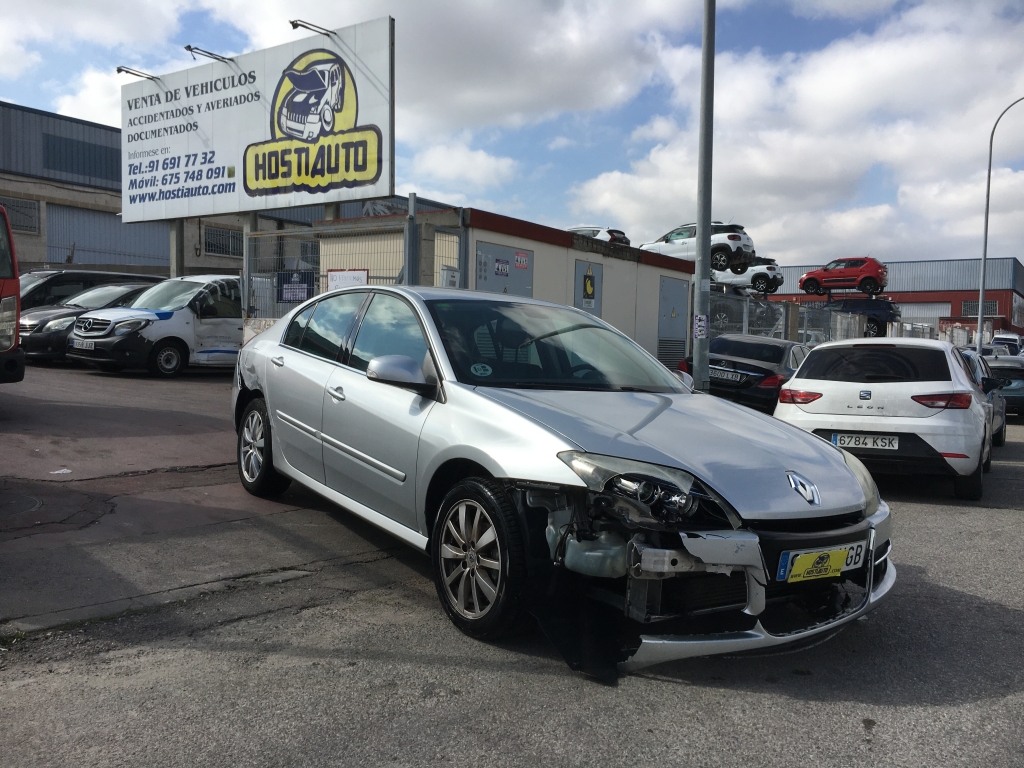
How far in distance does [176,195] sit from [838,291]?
987 inches

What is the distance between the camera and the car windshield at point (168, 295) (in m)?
14.5

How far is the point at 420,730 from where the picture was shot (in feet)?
9.28

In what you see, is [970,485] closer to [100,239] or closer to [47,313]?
[47,313]

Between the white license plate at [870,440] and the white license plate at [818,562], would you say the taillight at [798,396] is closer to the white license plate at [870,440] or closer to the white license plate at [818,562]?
the white license plate at [870,440]

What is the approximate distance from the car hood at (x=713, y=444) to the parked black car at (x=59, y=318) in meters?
12.7

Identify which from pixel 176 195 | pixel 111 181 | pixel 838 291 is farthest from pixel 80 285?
pixel 838 291

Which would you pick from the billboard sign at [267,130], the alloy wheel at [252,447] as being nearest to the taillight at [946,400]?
the alloy wheel at [252,447]

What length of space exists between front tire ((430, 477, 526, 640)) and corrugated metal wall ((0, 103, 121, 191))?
124ft

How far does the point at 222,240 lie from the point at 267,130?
1923cm

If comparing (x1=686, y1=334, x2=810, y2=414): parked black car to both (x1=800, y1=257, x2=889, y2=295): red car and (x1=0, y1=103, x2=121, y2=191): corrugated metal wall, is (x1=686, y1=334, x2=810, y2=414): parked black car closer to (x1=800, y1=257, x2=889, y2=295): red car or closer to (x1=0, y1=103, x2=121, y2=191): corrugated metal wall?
(x1=800, y1=257, x2=889, y2=295): red car

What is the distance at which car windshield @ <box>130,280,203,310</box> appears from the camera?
1445 centimetres

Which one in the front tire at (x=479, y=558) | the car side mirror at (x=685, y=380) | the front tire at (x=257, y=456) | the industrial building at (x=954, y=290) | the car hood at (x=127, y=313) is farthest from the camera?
the industrial building at (x=954, y=290)

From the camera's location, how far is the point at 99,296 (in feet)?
51.7

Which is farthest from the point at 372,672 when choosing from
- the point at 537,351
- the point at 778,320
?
the point at 778,320
